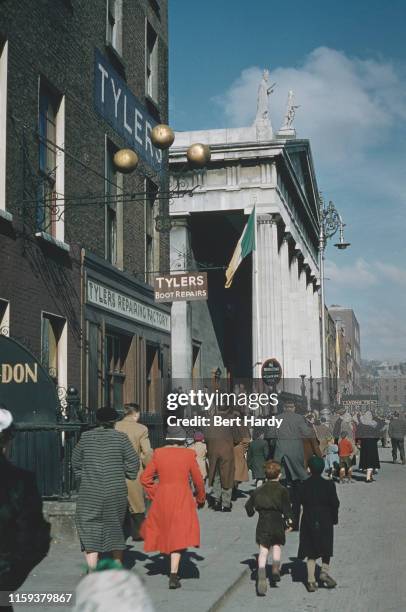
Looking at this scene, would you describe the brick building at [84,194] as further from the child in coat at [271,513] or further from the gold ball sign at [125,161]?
the child in coat at [271,513]

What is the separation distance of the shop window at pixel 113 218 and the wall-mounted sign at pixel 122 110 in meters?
0.71

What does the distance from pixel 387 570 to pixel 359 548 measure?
177 centimetres

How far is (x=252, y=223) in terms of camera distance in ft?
90.7

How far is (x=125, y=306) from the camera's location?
59.3 feet

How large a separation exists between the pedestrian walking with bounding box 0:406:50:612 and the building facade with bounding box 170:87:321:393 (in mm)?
26616

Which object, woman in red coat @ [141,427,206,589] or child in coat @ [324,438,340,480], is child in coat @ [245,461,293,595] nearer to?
woman in red coat @ [141,427,206,589]

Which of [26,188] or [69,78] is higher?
[69,78]

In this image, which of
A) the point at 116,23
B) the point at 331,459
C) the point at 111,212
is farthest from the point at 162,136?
the point at 331,459

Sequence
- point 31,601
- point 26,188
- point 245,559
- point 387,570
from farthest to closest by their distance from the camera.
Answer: point 26,188 < point 245,559 < point 387,570 < point 31,601

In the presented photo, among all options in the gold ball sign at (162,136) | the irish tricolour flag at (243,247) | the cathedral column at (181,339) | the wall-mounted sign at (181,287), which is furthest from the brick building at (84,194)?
the cathedral column at (181,339)

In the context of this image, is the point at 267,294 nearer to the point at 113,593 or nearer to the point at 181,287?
the point at 181,287

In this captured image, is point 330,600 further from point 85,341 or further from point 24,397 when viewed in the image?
point 85,341

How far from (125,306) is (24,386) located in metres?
7.06

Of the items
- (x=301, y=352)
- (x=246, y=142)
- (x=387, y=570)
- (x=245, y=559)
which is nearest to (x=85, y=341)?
(x=245, y=559)
